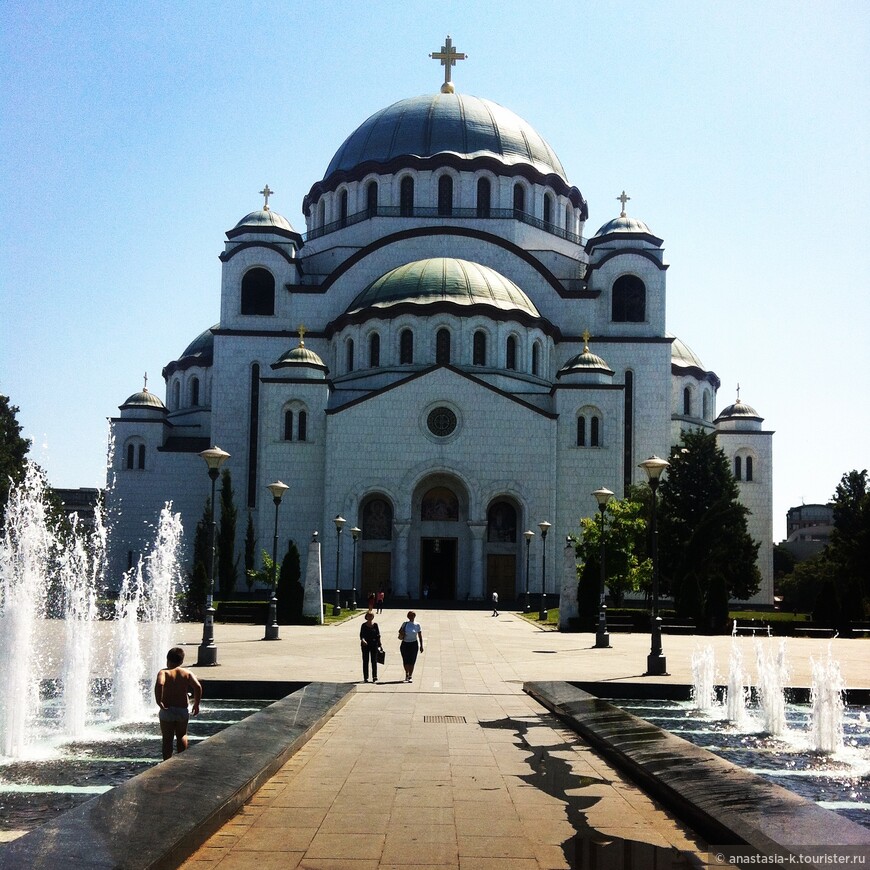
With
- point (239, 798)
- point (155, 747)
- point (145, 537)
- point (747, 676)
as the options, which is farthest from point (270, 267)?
point (239, 798)

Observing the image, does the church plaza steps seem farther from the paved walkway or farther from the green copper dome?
the green copper dome

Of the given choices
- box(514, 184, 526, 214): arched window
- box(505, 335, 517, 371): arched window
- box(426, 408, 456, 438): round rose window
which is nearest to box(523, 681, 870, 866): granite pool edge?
box(426, 408, 456, 438): round rose window

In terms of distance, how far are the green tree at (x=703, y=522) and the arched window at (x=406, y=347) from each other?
12458 mm

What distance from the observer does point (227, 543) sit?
4538 centimetres

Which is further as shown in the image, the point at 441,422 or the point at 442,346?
the point at 442,346

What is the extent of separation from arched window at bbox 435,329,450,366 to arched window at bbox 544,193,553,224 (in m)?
11.5

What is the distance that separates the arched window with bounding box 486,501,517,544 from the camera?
45.6 metres

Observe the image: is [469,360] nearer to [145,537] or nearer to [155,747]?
[145,537]

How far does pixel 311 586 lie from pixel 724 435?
28.5 m

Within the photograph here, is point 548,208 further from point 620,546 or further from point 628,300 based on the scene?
point 620,546

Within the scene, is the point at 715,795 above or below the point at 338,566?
below

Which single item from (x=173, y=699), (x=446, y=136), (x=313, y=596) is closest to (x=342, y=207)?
(x=446, y=136)

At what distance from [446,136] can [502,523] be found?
21.3m

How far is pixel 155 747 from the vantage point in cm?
1066
